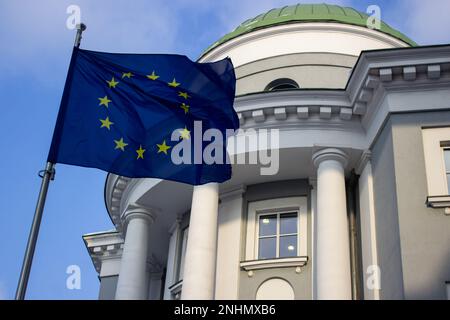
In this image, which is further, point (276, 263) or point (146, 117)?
point (276, 263)

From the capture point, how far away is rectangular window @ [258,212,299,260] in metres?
19.2

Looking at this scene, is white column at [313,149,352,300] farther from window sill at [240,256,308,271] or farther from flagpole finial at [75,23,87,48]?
flagpole finial at [75,23,87,48]

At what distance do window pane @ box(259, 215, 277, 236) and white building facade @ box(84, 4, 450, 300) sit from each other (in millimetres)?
47

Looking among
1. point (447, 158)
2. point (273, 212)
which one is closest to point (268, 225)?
point (273, 212)

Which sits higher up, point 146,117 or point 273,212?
point 273,212

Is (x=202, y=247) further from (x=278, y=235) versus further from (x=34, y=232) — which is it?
(x=34, y=232)

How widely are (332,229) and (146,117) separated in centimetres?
709

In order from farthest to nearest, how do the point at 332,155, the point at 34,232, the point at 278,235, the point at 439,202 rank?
the point at 278,235 → the point at 332,155 → the point at 439,202 → the point at 34,232

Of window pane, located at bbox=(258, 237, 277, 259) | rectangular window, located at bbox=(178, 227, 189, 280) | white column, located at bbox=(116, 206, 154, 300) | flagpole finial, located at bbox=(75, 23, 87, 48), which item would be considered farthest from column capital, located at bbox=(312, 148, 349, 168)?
flagpole finial, located at bbox=(75, 23, 87, 48)

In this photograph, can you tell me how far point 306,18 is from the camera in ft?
76.6

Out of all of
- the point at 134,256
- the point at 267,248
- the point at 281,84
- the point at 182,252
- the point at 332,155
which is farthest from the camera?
the point at 281,84

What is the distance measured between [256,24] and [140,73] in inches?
489

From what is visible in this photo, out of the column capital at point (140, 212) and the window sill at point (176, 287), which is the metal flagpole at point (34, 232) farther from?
the column capital at point (140, 212)

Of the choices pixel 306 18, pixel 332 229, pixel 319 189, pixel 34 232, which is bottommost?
pixel 34 232
